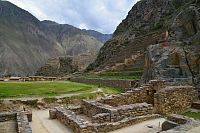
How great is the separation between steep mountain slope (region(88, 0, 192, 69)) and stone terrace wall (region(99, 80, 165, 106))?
40.3 metres

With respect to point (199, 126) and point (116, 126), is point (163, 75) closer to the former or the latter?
point (116, 126)

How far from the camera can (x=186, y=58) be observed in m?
18.4

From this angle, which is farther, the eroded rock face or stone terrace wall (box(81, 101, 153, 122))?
the eroded rock face

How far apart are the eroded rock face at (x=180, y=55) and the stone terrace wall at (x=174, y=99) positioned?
1252 mm


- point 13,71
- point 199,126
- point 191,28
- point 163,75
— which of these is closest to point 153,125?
point 199,126

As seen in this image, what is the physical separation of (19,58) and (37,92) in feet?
451

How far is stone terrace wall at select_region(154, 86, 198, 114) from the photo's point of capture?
15.3 m

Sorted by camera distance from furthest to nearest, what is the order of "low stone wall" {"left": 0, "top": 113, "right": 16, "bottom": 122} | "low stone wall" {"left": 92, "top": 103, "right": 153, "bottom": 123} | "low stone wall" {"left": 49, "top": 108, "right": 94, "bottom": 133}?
"low stone wall" {"left": 0, "top": 113, "right": 16, "bottom": 122}
"low stone wall" {"left": 92, "top": 103, "right": 153, "bottom": 123}
"low stone wall" {"left": 49, "top": 108, "right": 94, "bottom": 133}

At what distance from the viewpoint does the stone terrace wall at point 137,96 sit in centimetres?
1644

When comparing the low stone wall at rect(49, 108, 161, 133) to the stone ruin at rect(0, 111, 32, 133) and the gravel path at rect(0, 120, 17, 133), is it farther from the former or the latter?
the gravel path at rect(0, 120, 17, 133)

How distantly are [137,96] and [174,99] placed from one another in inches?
89.5

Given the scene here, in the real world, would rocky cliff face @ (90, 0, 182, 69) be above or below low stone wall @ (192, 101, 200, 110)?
above

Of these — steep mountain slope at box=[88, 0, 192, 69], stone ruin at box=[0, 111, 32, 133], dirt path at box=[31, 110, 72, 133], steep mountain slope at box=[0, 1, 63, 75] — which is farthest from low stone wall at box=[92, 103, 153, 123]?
steep mountain slope at box=[0, 1, 63, 75]

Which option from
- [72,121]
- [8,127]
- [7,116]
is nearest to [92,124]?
[72,121]
